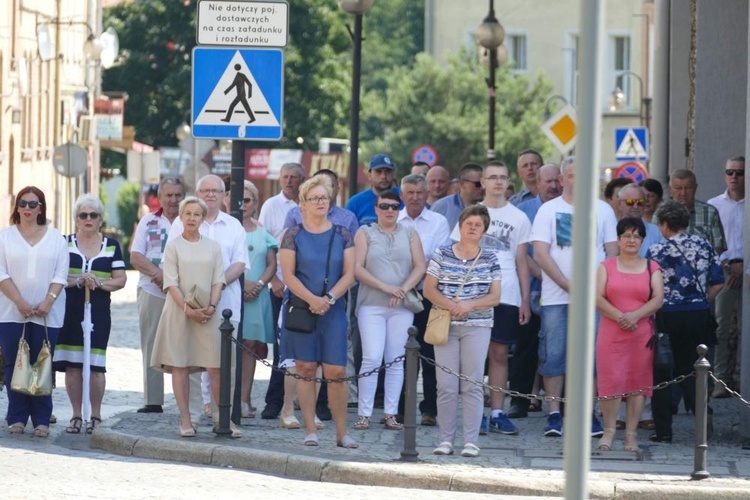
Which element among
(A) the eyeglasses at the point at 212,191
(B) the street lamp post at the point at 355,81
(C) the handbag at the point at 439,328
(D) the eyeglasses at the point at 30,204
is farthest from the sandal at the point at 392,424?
(B) the street lamp post at the point at 355,81

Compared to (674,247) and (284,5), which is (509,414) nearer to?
(674,247)

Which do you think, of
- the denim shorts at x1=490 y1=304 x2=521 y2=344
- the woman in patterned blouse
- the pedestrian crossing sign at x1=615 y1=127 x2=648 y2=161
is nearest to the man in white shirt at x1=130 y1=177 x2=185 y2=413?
the denim shorts at x1=490 y1=304 x2=521 y2=344

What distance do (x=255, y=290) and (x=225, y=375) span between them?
1.66 metres

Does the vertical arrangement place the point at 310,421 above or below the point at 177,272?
below

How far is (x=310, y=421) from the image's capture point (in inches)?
496

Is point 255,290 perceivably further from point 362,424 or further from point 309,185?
point 309,185

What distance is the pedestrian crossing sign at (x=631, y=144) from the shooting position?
31344 millimetres

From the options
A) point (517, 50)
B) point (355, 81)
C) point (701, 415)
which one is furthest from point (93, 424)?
point (517, 50)

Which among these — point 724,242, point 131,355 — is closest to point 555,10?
point 131,355

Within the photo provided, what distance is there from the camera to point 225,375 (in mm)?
12789

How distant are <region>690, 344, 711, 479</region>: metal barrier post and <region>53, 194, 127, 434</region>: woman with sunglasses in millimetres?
4846

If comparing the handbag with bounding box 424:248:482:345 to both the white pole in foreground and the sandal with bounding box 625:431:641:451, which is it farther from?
the white pole in foreground

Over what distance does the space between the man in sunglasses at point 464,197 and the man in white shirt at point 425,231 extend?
958 millimetres

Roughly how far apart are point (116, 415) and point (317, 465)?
9.70 feet
